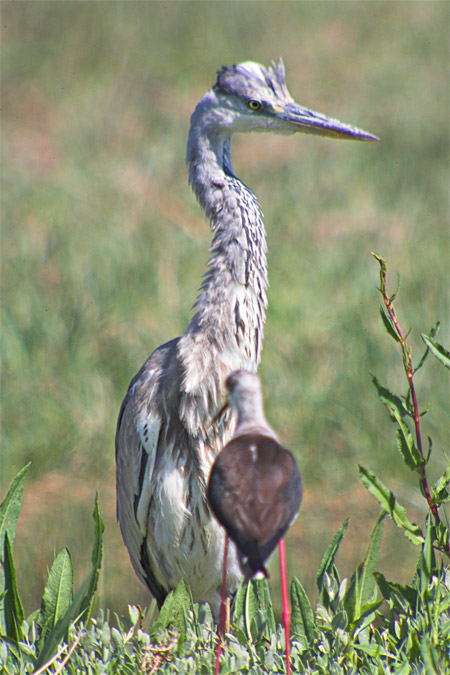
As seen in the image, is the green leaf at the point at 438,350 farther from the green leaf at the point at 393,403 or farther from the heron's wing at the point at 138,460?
the heron's wing at the point at 138,460

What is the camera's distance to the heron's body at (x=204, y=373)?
3062mm

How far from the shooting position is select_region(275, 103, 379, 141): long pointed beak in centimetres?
324

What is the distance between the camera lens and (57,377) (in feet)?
19.5

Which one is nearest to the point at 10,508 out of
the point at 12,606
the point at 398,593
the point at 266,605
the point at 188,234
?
the point at 12,606

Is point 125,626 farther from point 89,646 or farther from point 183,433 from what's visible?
point 183,433

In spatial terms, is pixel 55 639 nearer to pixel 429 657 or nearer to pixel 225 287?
pixel 429 657

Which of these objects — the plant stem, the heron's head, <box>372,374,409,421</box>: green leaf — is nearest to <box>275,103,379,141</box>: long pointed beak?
the heron's head

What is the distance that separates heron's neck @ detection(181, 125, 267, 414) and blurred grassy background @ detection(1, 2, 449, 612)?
61.3 inches

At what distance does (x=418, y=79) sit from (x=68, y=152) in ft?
14.6

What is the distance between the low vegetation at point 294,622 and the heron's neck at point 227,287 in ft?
1.85

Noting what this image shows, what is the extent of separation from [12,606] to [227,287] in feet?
4.41

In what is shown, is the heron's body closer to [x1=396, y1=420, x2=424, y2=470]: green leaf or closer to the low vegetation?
the low vegetation

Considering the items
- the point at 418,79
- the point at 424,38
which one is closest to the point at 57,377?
the point at 418,79

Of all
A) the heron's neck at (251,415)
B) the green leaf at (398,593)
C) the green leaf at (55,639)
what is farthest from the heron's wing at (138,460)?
the heron's neck at (251,415)
